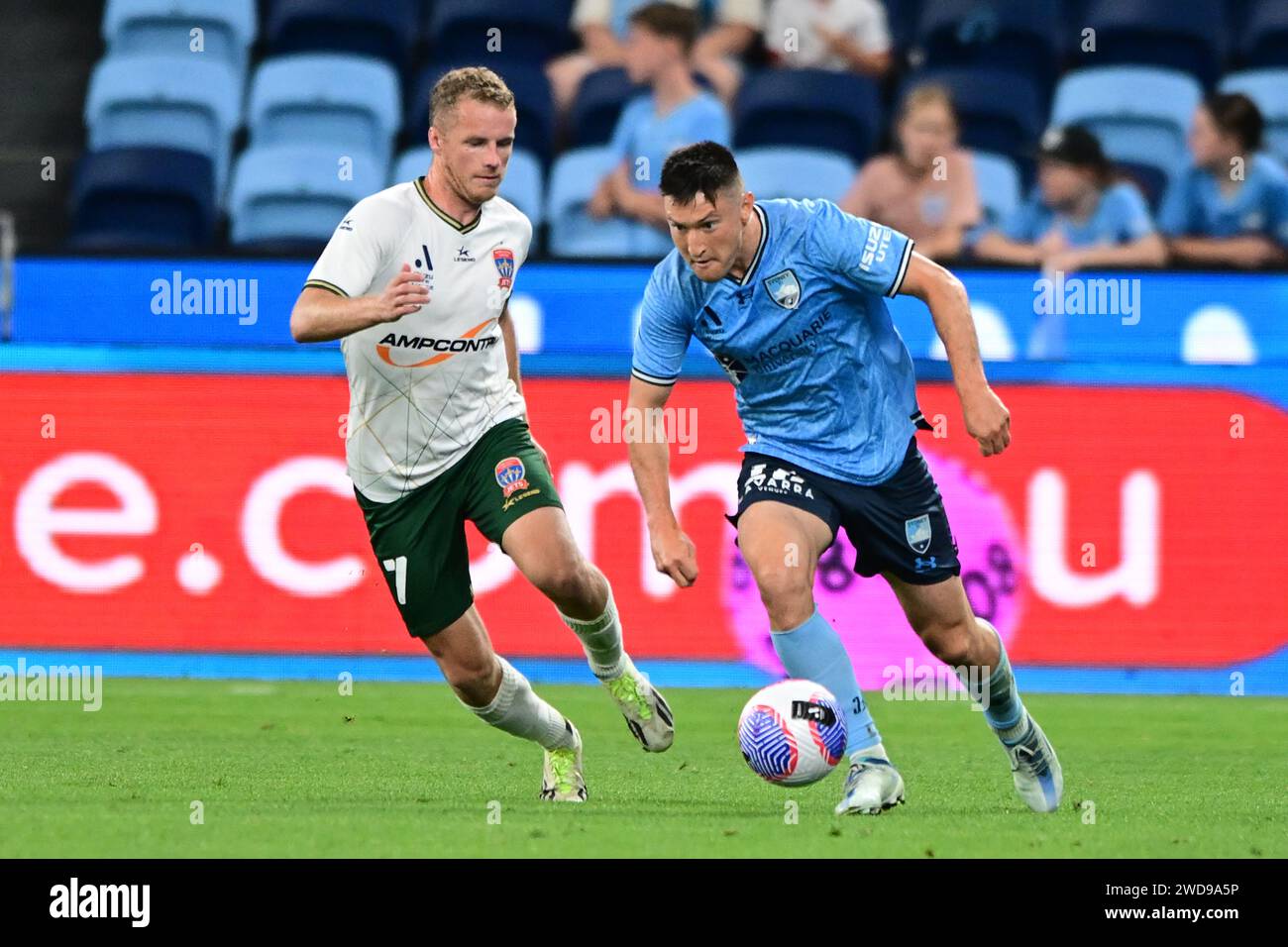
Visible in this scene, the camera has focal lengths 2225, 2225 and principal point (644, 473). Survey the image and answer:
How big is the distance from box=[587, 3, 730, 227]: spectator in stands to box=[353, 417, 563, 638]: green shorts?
6480 millimetres

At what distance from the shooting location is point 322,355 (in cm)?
1164

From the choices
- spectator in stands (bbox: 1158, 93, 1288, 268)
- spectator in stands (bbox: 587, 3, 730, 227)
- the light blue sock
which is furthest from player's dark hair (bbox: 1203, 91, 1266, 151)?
the light blue sock

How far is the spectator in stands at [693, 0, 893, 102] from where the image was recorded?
15.4m

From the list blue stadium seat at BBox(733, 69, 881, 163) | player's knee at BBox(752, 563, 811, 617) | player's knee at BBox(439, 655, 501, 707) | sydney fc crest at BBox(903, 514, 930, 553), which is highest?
blue stadium seat at BBox(733, 69, 881, 163)

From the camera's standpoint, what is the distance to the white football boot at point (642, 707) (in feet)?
25.7

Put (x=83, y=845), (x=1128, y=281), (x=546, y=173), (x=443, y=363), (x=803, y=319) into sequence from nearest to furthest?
(x=83, y=845) → (x=803, y=319) → (x=443, y=363) → (x=1128, y=281) → (x=546, y=173)

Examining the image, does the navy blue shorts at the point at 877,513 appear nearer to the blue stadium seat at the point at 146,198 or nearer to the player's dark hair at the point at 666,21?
the player's dark hair at the point at 666,21

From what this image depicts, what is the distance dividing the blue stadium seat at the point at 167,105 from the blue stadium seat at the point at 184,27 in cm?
30

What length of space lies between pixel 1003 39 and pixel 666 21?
9.54 feet

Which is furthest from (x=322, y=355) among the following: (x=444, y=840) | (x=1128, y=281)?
(x=444, y=840)

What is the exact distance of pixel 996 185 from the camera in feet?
47.5

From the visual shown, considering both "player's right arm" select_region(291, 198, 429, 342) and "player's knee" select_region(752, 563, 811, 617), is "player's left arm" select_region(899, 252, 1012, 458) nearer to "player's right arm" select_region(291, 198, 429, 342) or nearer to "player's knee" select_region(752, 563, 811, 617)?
"player's knee" select_region(752, 563, 811, 617)

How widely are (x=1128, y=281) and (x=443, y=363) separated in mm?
6460

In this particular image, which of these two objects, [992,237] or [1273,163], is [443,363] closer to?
[992,237]
